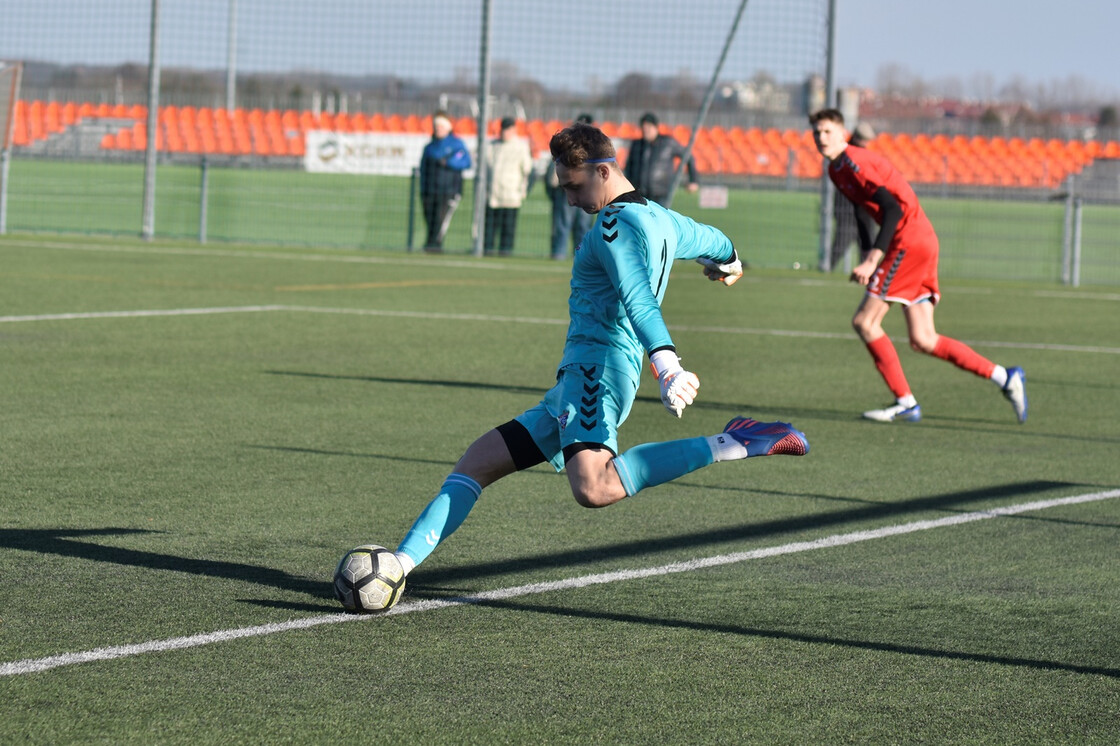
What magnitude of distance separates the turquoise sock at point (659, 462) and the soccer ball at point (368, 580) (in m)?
0.79

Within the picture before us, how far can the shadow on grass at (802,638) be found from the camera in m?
4.90

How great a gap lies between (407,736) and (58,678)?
1041mm

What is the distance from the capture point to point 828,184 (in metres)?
25.0

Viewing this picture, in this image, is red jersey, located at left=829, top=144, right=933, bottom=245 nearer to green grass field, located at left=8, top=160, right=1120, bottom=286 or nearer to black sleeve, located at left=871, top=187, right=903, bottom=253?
black sleeve, located at left=871, top=187, right=903, bottom=253

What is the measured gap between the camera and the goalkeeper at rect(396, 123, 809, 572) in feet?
17.3

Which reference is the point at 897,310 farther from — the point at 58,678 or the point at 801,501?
the point at 58,678

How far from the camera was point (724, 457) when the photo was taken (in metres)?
5.46

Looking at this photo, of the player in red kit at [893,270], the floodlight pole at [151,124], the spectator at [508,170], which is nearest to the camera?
the player in red kit at [893,270]

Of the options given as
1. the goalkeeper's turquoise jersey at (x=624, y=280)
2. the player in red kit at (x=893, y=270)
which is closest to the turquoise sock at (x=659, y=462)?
the goalkeeper's turquoise jersey at (x=624, y=280)

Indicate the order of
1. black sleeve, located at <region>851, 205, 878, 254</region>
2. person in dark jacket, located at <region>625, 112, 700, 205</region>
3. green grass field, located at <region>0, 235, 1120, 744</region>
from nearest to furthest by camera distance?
green grass field, located at <region>0, 235, 1120, 744</region> → black sleeve, located at <region>851, 205, 878, 254</region> → person in dark jacket, located at <region>625, 112, 700, 205</region>

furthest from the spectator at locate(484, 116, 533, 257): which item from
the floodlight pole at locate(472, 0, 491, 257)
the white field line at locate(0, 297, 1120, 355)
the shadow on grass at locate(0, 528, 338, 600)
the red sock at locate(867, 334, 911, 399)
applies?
the shadow on grass at locate(0, 528, 338, 600)

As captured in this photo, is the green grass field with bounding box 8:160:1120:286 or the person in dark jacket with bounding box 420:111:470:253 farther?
the green grass field with bounding box 8:160:1120:286

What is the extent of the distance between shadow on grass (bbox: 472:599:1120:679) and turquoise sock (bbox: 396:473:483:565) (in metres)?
0.25

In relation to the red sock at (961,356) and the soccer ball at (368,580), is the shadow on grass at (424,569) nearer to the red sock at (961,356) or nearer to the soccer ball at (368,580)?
the soccer ball at (368,580)
